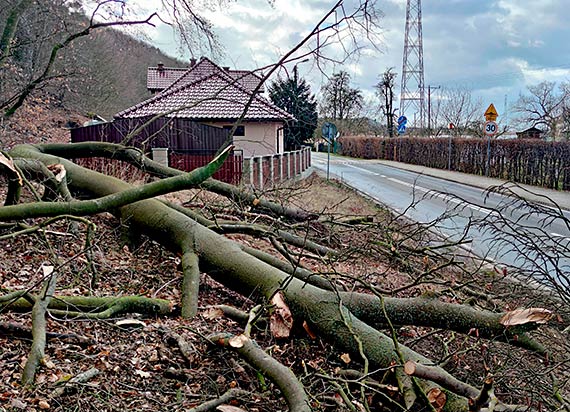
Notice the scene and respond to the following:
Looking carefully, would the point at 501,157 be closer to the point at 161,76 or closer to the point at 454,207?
the point at 454,207

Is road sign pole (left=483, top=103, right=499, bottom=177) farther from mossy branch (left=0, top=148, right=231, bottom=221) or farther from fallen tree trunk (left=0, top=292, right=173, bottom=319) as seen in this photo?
mossy branch (left=0, top=148, right=231, bottom=221)

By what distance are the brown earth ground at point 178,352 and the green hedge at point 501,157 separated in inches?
527

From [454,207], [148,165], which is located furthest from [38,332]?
[454,207]

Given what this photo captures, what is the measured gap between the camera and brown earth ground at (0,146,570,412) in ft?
10.1

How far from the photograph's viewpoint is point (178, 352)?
373 cm

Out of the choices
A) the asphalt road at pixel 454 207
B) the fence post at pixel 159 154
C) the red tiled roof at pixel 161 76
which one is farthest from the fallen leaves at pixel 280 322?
the red tiled roof at pixel 161 76

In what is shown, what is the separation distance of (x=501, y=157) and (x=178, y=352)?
66.3ft

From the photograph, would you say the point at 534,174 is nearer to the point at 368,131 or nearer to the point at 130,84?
the point at 130,84

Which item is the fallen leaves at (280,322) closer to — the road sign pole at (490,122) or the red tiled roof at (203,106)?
the red tiled roof at (203,106)

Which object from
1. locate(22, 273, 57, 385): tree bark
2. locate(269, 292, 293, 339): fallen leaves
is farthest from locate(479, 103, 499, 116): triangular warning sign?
locate(22, 273, 57, 385): tree bark

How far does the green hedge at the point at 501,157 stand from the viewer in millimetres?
17422

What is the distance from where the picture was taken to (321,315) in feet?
13.8

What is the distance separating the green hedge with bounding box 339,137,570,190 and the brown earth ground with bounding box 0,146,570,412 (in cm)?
1339

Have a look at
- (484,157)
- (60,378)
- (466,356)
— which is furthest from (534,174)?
(60,378)
